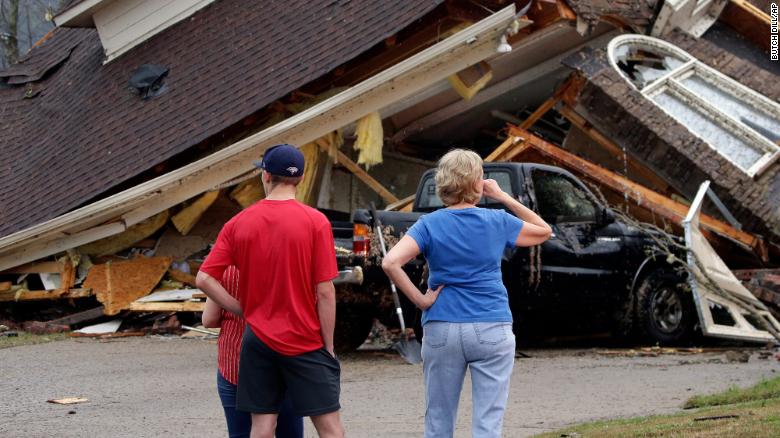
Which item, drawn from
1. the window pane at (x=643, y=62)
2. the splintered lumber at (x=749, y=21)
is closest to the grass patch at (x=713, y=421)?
the window pane at (x=643, y=62)

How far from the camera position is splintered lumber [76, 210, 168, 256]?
596 inches

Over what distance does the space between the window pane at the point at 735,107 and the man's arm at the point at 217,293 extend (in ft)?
43.4

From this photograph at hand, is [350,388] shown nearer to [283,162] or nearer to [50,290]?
[283,162]

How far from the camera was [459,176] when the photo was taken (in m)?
4.84

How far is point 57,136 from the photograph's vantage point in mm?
16141

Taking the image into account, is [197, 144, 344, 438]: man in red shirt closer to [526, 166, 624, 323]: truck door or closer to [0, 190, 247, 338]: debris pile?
[526, 166, 624, 323]: truck door

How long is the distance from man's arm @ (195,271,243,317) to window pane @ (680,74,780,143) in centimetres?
1322

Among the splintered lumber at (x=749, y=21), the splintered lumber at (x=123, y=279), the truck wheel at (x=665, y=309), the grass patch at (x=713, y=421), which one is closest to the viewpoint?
the grass patch at (x=713, y=421)

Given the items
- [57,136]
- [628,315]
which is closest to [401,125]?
[57,136]

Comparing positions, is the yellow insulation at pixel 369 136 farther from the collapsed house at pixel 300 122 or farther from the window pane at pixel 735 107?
the window pane at pixel 735 107

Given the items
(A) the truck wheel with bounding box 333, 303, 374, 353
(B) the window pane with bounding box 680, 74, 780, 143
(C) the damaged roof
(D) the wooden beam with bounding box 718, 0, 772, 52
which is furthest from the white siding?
(D) the wooden beam with bounding box 718, 0, 772, 52

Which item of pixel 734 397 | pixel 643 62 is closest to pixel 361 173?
pixel 643 62

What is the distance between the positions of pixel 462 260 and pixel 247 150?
9.76 m

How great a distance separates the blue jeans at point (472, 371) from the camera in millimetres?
4715
